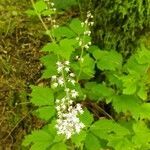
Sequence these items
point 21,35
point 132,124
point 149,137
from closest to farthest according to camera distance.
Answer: point 149,137 → point 132,124 → point 21,35

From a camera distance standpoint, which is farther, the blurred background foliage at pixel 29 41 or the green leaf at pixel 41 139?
the blurred background foliage at pixel 29 41

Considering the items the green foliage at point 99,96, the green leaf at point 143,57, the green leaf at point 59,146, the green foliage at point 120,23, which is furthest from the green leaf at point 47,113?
the green foliage at point 120,23

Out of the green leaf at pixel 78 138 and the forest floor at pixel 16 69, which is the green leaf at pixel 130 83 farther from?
the forest floor at pixel 16 69

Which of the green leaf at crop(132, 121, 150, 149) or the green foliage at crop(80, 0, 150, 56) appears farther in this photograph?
the green foliage at crop(80, 0, 150, 56)

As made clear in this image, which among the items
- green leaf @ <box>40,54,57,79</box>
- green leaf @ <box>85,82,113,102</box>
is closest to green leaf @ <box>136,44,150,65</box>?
green leaf @ <box>85,82,113,102</box>

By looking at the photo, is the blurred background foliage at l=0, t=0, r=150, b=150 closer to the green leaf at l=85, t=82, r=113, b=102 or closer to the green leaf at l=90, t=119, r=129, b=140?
the green leaf at l=85, t=82, r=113, b=102

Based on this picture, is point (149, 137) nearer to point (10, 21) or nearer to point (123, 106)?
point (123, 106)

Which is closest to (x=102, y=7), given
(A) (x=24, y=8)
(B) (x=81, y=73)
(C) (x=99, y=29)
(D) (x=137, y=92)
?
(C) (x=99, y=29)
